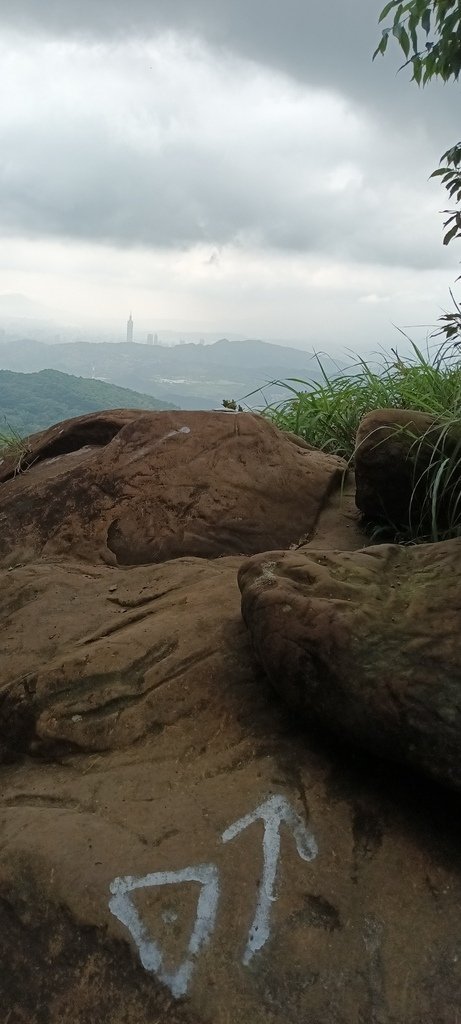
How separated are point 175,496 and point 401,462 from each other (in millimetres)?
1118

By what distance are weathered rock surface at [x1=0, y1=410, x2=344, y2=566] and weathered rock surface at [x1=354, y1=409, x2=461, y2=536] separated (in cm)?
42

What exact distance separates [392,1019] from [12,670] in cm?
171

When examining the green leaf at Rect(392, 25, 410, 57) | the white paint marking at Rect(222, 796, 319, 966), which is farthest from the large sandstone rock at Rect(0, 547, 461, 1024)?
the green leaf at Rect(392, 25, 410, 57)

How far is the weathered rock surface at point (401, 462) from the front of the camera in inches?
120

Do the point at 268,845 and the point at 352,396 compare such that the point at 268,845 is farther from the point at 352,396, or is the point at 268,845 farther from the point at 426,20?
the point at 352,396

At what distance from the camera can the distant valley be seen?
514 inches

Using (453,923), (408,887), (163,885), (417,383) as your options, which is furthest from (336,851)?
(417,383)

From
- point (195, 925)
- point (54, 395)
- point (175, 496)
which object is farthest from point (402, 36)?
point (54, 395)

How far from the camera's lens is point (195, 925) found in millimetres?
1601

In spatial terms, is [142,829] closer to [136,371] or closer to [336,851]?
[336,851]

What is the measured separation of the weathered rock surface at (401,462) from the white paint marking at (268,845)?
1576 millimetres

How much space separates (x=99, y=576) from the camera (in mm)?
3209

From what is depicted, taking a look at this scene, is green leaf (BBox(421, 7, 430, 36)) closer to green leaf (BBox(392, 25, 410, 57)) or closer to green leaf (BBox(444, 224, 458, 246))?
green leaf (BBox(392, 25, 410, 57))

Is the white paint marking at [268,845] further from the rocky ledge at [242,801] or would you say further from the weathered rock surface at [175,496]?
the weathered rock surface at [175,496]
